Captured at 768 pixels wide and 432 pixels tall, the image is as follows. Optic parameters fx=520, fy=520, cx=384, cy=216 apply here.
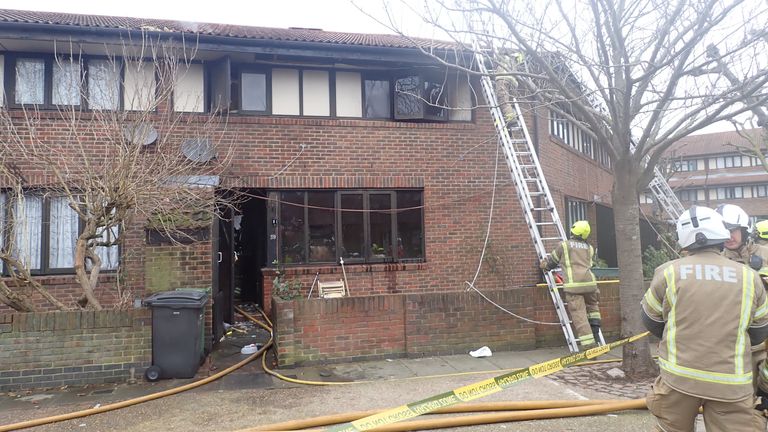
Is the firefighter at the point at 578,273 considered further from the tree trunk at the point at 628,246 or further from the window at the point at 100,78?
the window at the point at 100,78

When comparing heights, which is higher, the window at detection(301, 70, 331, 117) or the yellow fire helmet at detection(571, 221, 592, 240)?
the window at detection(301, 70, 331, 117)

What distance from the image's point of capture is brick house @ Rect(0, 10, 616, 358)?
8.24 m

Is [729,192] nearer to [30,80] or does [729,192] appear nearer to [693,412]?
[693,412]

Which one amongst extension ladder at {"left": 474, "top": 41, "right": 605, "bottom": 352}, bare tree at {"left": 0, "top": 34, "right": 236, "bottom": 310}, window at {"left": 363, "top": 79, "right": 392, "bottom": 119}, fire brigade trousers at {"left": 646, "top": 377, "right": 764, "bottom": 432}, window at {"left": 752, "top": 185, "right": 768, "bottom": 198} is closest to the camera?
fire brigade trousers at {"left": 646, "top": 377, "right": 764, "bottom": 432}

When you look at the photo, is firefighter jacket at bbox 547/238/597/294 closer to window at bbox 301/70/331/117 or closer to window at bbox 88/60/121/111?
window at bbox 301/70/331/117

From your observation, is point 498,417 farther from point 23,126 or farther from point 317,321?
point 23,126

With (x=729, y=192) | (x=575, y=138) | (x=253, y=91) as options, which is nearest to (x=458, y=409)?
(x=253, y=91)

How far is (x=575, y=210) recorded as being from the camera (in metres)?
13.0

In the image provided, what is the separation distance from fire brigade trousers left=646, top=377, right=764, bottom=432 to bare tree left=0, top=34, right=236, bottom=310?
5.48 metres

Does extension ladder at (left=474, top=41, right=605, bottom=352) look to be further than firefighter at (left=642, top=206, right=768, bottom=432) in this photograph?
Yes

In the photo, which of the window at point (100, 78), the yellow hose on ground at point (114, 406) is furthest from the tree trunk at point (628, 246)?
the window at point (100, 78)

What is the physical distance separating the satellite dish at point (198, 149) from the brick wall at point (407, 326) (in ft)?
9.13

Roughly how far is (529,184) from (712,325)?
23.6 ft

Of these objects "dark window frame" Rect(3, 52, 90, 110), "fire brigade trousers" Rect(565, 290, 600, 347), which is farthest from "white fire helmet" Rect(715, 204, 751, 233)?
"dark window frame" Rect(3, 52, 90, 110)
